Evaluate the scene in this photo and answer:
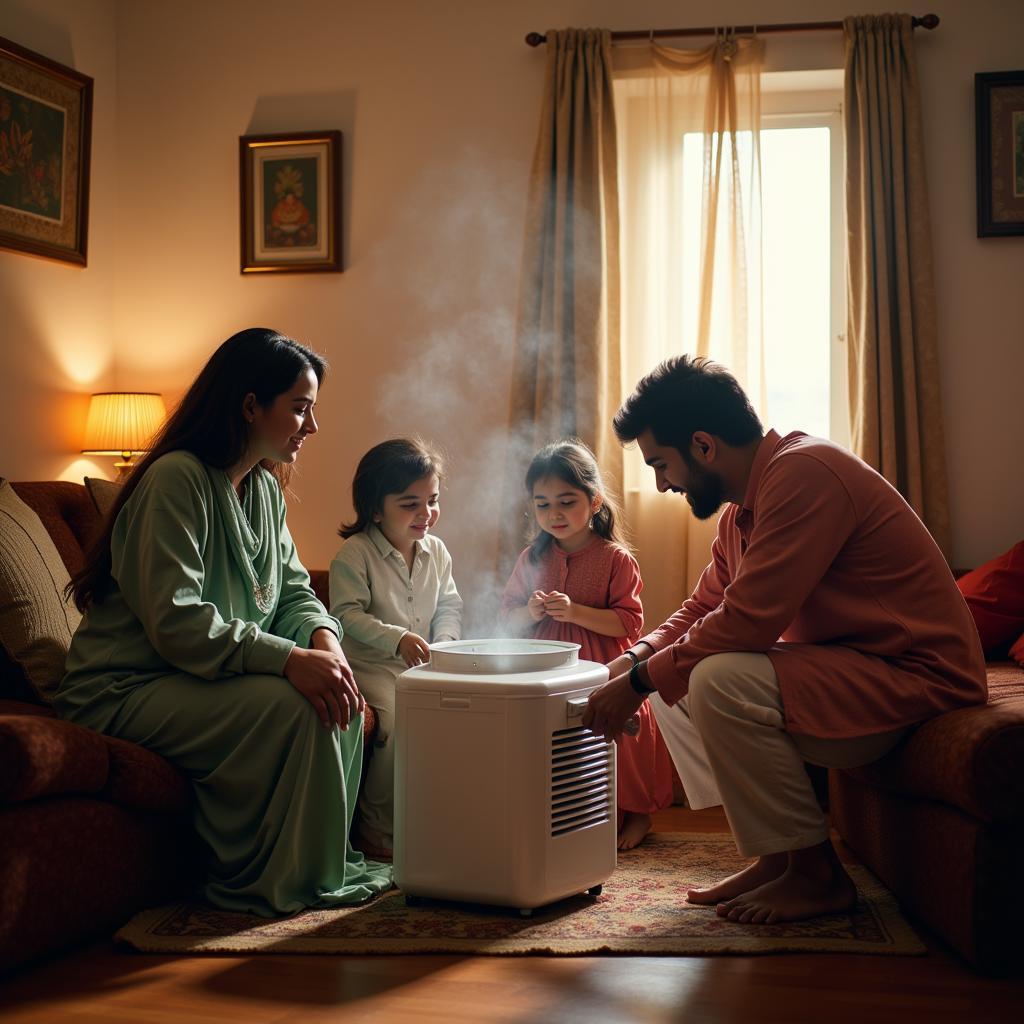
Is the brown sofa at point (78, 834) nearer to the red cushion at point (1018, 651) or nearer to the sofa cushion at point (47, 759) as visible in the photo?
the sofa cushion at point (47, 759)

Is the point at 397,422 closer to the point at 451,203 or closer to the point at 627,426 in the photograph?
the point at 451,203

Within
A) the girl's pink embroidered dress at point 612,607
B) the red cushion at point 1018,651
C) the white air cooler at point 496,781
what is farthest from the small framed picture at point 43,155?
the red cushion at point 1018,651

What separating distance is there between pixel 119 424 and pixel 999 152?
2.72m

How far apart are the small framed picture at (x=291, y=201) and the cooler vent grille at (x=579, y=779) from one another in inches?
83.0

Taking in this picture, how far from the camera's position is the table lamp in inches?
142

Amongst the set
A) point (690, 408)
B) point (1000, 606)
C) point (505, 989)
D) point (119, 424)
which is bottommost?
point (505, 989)

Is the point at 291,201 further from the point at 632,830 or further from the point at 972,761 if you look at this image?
the point at 972,761

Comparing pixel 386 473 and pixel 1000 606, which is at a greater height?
pixel 386 473

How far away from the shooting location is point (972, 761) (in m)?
1.74

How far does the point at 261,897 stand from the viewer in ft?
6.95

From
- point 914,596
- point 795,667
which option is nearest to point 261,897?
point 795,667

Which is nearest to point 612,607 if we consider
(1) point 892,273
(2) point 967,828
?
(2) point 967,828

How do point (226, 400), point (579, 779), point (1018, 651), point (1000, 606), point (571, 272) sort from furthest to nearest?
point (571, 272) < point (1000, 606) < point (1018, 651) < point (226, 400) < point (579, 779)

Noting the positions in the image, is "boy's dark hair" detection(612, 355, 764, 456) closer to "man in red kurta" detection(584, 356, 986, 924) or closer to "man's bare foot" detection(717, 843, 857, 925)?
"man in red kurta" detection(584, 356, 986, 924)
